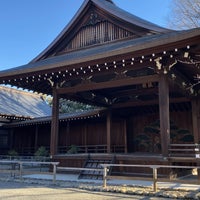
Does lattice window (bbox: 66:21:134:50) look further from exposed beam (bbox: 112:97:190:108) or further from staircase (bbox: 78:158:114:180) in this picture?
staircase (bbox: 78:158:114:180)

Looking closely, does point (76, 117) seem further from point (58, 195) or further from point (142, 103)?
point (58, 195)

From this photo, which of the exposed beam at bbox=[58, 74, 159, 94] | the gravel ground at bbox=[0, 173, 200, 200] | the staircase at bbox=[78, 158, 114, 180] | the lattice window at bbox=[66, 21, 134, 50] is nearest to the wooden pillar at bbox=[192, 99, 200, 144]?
the exposed beam at bbox=[58, 74, 159, 94]

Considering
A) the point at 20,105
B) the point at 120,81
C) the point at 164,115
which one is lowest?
the point at 164,115

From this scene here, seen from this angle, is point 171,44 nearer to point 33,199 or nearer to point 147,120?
point 33,199

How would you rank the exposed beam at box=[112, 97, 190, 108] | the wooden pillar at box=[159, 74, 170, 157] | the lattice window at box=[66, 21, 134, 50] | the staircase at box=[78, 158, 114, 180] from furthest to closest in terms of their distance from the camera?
1. the exposed beam at box=[112, 97, 190, 108]
2. the lattice window at box=[66, 21, 134, 50]
3. the staircase at box=[78, 158, 114, 180]
4. the wooden pillar at box=[159, 74, 170, 157]

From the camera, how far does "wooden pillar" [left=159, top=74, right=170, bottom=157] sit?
9742 millimetres

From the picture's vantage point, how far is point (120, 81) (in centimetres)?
1123

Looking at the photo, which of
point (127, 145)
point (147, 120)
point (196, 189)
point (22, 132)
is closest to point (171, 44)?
point (196, 189)

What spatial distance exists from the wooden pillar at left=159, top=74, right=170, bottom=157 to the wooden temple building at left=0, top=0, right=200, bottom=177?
0.04 metres

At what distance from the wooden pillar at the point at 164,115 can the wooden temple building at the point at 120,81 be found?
35 mm

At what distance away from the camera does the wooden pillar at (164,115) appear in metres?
9.74

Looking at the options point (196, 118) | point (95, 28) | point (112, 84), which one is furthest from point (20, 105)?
point (196, 118)

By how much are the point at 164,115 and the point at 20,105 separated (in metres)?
19.7

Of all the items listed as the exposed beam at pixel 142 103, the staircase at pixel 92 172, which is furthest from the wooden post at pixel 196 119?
the staircase at pixel 92 172
